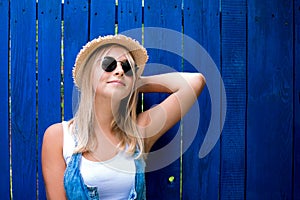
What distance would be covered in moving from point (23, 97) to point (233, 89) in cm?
116

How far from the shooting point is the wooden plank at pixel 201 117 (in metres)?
2.60

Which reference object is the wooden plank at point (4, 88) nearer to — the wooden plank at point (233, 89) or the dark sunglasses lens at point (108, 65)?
the dark sunglasses lens at point (108, 65)

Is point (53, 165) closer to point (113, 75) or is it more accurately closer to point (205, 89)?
point (113, 75)

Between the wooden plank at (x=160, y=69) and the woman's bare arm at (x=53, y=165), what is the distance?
58 centimetres

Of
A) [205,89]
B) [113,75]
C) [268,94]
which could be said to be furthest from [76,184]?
[268,94]

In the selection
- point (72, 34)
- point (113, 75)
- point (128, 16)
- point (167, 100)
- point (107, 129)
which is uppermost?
point (128, 16)

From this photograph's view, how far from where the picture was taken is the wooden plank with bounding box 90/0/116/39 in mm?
2512

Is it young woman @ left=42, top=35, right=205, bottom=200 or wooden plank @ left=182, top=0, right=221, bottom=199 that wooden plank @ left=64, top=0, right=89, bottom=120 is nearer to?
young woman @ left=42, top=35, right=205, bottom=200

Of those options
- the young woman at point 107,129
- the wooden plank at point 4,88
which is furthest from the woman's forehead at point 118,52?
the wooden plank at point 4,88

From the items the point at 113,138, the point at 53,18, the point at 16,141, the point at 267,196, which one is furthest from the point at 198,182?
the point at 53,18

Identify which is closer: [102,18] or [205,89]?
[102,18]

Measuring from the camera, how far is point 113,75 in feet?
7.08

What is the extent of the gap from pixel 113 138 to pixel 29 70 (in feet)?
1.97

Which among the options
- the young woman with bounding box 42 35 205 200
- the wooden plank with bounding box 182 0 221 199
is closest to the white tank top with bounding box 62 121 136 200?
the young woman with bounding box 42 35 205 200
